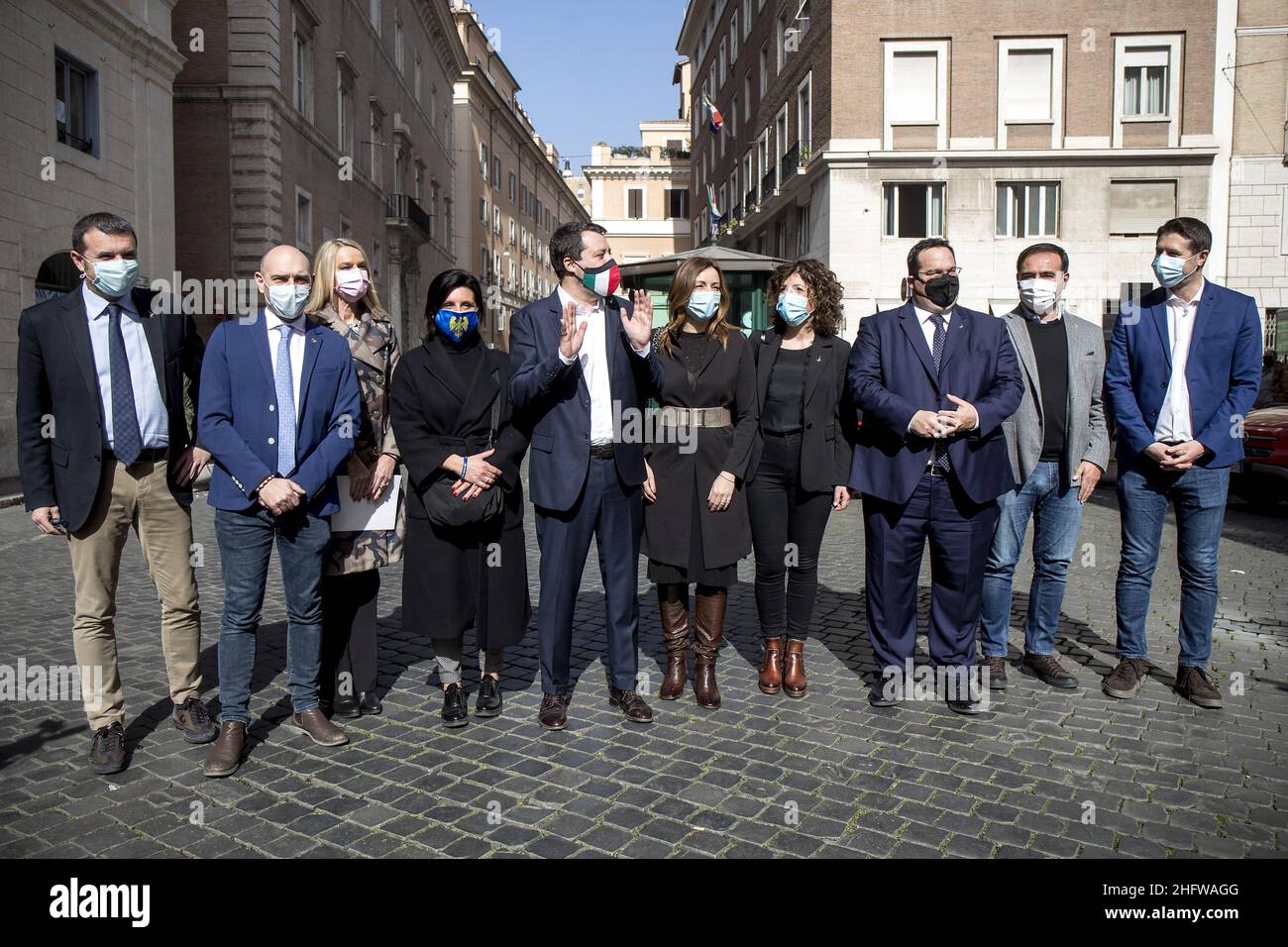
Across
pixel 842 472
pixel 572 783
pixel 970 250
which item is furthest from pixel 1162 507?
pixel 970 250

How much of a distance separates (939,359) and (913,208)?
24111mm

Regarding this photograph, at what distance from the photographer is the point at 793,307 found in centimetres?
511

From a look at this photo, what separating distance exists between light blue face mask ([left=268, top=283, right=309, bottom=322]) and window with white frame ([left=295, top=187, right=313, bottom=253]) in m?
22.1

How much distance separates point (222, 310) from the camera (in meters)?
21.3

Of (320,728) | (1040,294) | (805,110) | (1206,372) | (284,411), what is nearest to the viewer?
(284,411)

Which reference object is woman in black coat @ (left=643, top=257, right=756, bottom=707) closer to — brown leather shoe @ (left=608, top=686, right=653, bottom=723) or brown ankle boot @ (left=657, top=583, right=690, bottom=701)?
brown ankle boot @ (left=657, top=583, right=690, bottom=701)

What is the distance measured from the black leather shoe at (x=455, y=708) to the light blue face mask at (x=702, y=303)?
2.23 m

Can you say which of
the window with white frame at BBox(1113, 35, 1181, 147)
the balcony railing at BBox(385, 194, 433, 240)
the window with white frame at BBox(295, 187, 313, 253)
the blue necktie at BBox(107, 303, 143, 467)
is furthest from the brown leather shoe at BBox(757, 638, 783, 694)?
the balcony railing at BBox(385, 194, 433, 240)

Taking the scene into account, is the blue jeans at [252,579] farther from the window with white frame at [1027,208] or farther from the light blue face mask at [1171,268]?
the window with white frame at [1027,208]

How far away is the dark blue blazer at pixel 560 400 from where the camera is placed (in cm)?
441

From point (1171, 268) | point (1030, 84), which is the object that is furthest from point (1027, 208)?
point (1171, 268)

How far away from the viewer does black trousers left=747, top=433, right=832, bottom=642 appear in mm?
5070

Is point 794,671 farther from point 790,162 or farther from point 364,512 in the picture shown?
point 790,162

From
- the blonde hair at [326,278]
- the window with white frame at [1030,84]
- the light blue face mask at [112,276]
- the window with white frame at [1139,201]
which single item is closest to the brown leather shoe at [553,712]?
the blonde hair at [326,278]
